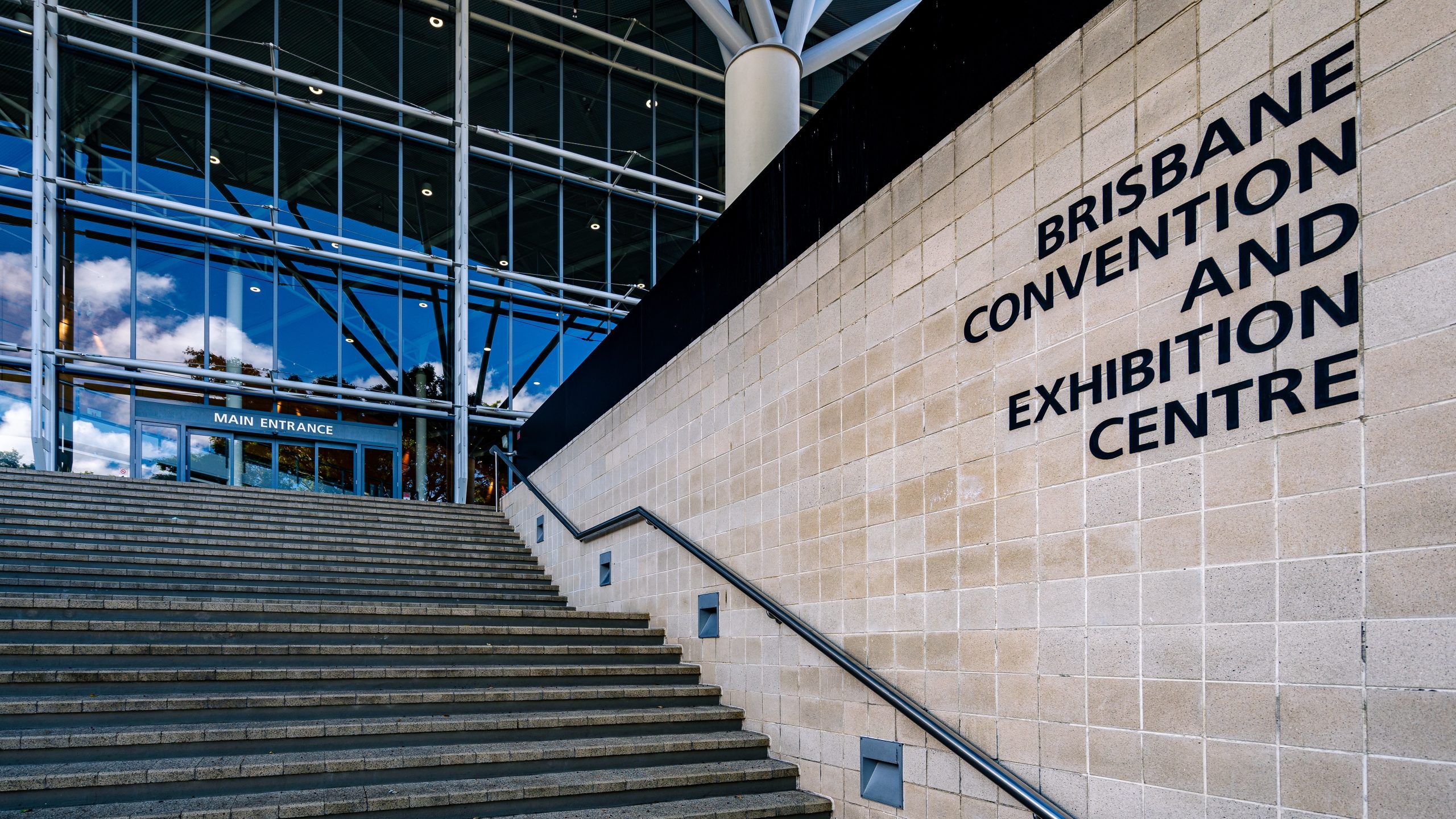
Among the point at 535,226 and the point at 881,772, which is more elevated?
the point at 535,226

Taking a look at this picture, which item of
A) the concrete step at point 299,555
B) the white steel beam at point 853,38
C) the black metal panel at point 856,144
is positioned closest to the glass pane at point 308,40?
the white steel beam at point 853,38

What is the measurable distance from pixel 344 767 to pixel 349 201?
528 inches

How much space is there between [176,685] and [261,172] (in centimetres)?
1252

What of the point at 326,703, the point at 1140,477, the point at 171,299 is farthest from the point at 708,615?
the point at 171,299

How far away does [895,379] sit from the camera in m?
3.97

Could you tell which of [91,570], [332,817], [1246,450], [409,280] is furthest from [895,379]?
[409,280]

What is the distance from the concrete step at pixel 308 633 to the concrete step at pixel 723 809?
188 cm

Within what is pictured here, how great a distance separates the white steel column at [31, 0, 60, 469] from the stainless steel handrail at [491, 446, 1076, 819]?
10.9 meters

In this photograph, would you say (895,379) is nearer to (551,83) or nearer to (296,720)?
(296,720)

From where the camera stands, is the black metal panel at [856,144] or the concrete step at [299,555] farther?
the concrete step at [299,555]

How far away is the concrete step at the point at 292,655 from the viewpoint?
14.8ft

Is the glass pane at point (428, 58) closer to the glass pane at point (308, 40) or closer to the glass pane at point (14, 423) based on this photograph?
the glass pane at point (308, 40)

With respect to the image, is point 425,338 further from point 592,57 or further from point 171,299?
point 592,57

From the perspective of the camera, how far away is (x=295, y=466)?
14.7m
